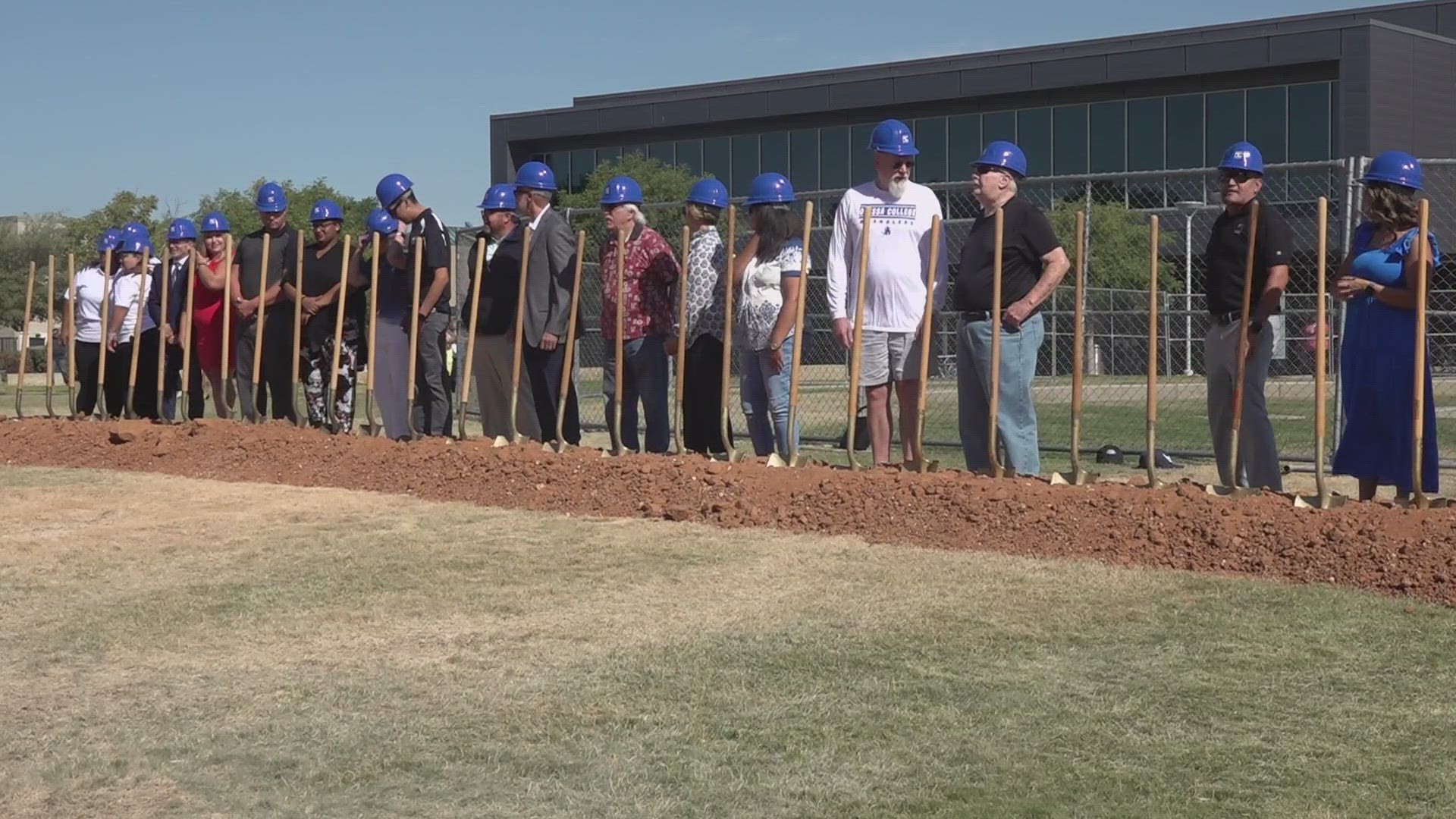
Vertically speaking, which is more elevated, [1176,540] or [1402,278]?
[1402,278]

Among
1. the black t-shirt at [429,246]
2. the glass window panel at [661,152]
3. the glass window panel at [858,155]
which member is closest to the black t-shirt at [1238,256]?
the black t-shirt at [429,246]

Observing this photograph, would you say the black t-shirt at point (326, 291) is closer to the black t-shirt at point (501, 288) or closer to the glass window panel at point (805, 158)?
the black t-shirt at point (501, 288)

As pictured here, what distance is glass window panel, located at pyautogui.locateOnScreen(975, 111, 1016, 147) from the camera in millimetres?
53062

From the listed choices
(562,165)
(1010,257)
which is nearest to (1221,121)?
(562,165)

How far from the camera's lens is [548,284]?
38.8ft

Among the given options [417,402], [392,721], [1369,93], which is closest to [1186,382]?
[417,402]

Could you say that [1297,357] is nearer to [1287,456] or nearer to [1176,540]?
[1287,456]

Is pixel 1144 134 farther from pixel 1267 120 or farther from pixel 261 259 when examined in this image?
pixel 261 259

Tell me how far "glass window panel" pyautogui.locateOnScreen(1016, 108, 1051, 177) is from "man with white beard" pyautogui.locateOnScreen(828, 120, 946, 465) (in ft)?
140

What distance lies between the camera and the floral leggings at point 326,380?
13297 mm

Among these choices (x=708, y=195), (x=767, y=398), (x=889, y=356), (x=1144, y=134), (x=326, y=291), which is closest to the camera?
(x=889, y=356)

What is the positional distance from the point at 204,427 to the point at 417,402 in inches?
58.5

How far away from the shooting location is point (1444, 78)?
48.8 meters

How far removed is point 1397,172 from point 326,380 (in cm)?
790
